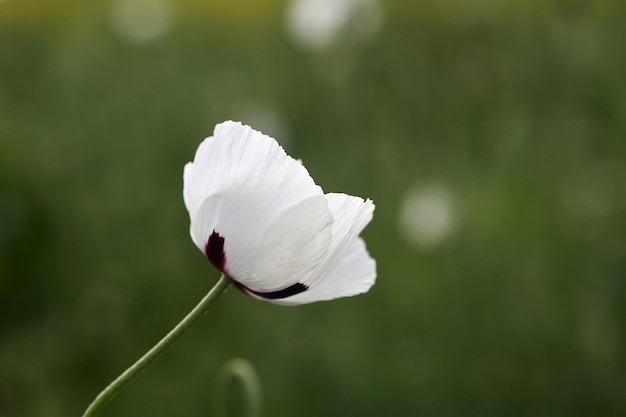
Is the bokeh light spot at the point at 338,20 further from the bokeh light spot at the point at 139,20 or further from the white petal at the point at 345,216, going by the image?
the white petal at the point at 345,216

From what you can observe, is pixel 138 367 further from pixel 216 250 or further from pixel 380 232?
pixel 380 232

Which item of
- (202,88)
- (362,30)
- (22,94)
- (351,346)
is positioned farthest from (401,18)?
(351,346)

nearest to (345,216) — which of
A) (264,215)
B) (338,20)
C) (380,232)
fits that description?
(264,215)

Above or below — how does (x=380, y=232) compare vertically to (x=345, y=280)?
below

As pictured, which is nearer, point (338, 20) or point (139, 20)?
point (338, 20)

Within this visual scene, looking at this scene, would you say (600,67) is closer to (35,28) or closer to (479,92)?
(479,92)

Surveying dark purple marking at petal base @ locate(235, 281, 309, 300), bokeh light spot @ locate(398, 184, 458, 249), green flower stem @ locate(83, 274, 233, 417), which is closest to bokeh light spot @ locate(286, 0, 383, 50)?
bokeh light spot @ locate(398, 184, 458, 249)

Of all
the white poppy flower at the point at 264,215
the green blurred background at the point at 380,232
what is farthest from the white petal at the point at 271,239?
the green blurred background at the point at 380,232
